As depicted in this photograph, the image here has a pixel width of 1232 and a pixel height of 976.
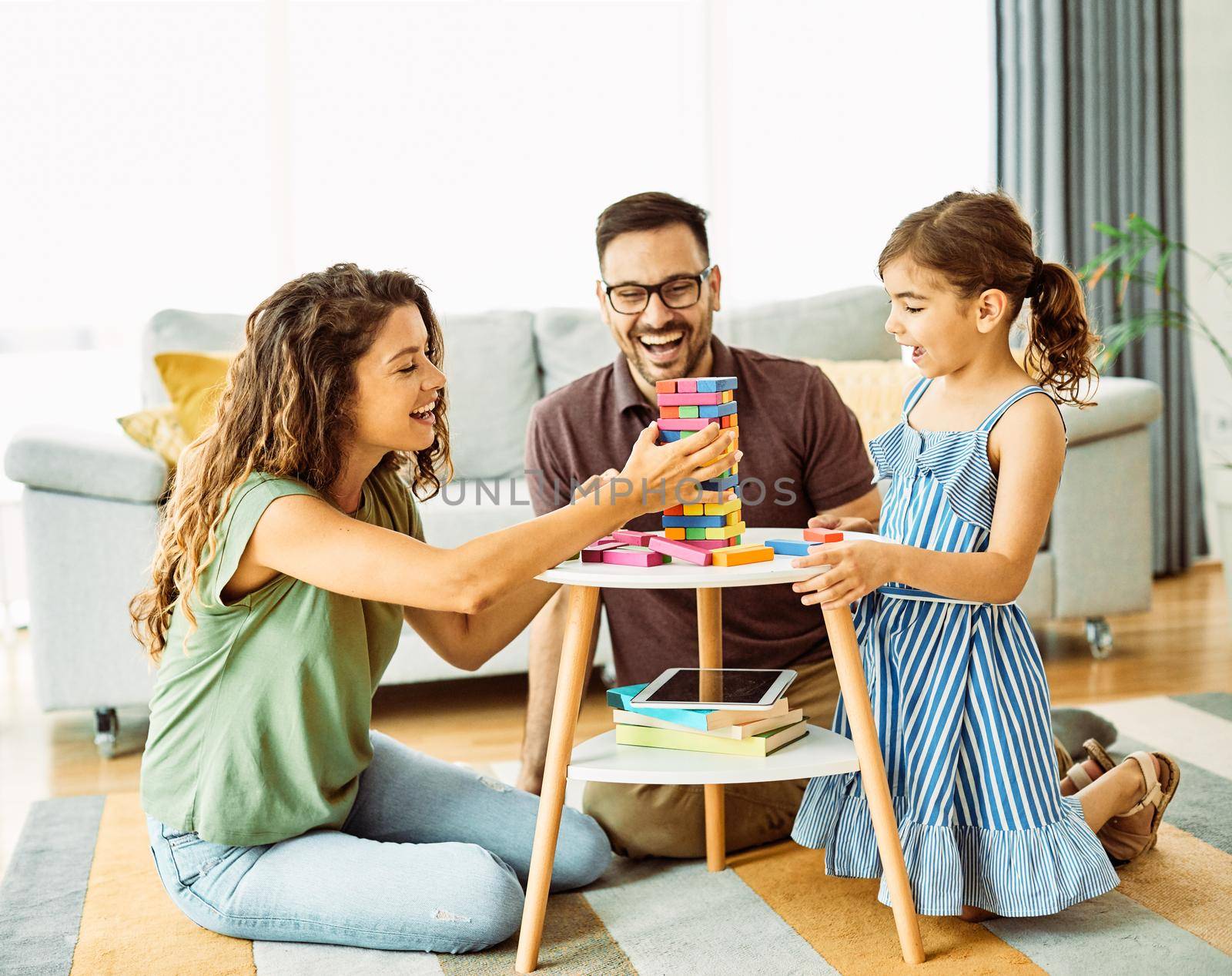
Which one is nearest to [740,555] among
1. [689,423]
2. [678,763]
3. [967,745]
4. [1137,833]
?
[689,423]

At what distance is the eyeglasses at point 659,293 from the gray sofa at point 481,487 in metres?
0.27

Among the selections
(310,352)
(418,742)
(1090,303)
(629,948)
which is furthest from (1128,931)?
(1090,303)

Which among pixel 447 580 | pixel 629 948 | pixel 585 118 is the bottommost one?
pixel 629 948

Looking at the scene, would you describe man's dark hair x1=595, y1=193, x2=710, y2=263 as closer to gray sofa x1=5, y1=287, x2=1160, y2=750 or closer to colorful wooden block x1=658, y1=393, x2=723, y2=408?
gray sofa x1=5, y1=287, x2=1160, y2=750

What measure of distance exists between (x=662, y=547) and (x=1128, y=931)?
806mm

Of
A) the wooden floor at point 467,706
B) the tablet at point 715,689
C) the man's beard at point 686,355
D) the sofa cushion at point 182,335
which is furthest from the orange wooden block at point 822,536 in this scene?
the sofa cushion at point 182,335

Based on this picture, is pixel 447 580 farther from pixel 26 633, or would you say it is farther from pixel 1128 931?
pixel 26 633

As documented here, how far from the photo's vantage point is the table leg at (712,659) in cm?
189

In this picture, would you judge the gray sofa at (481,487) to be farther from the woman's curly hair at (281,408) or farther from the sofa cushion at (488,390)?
the woman's curly hair at (281,408)

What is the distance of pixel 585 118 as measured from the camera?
168 inches

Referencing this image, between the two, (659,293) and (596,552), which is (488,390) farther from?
(596,552)

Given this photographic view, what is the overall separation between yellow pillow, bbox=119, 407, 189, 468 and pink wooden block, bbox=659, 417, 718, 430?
1.49 metres

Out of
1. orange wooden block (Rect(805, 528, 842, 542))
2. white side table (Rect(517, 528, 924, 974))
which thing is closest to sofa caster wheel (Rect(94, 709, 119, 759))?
white side table (Rect(517, 528, 924, 974))

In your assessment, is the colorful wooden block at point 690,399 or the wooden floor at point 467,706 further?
the wooden floor at point 467,706
